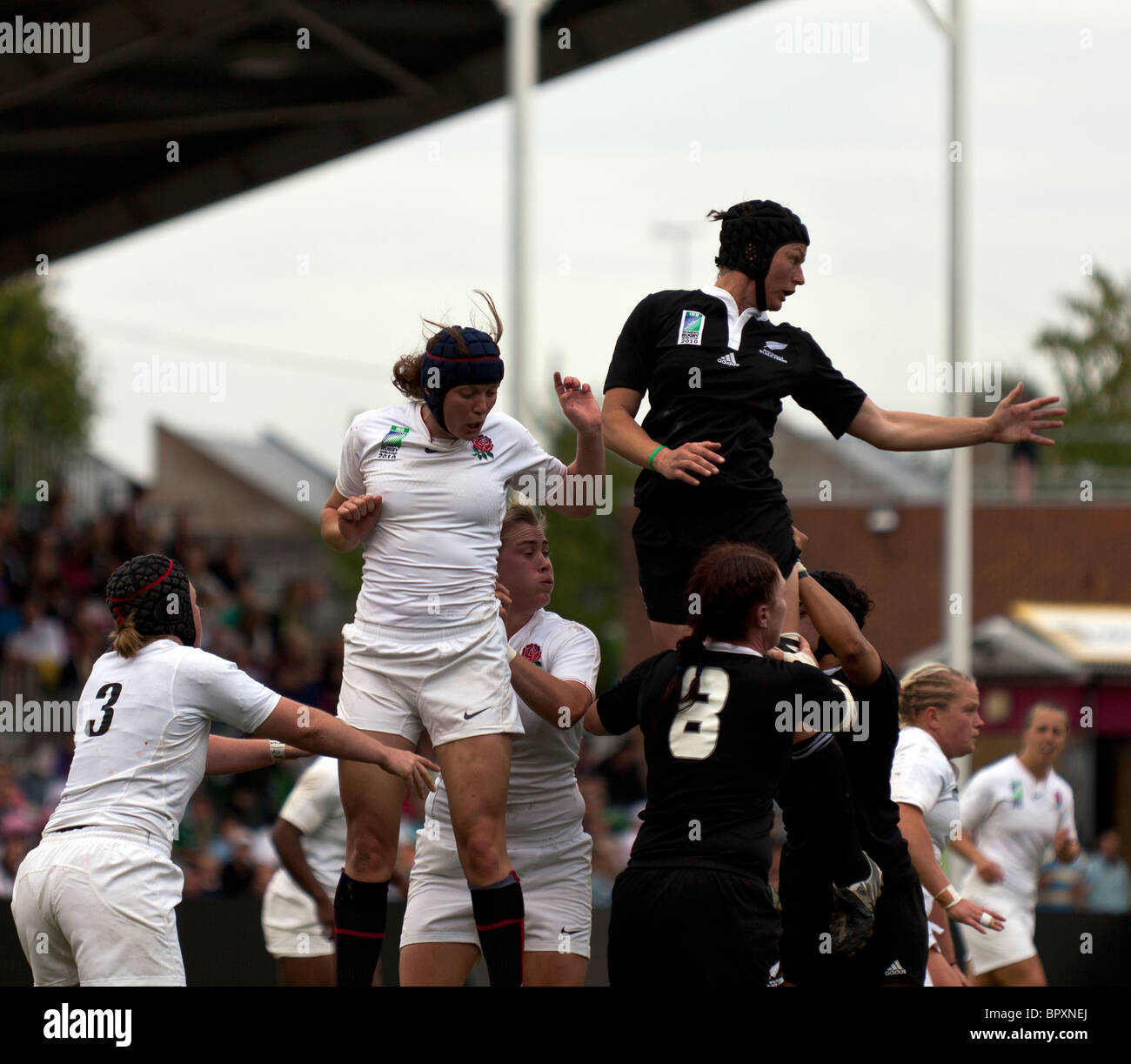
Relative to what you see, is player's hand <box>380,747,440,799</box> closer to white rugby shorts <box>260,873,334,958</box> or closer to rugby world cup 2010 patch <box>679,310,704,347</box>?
rugby world cup 2010 patch <box>679,310,704,347</box>

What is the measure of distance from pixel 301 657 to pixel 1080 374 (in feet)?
104

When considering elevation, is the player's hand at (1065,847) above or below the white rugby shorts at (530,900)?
below

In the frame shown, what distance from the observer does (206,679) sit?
4656 millimetres

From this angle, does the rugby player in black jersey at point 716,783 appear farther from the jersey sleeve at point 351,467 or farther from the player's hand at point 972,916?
the player's hand at point 972,916

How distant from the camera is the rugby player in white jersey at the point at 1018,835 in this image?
8820 mm

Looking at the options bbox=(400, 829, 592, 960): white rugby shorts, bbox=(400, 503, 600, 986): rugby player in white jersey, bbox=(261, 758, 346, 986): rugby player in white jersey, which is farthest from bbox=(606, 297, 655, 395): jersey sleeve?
bbox=(261, 758, 346, 986): rugby player in white jersey

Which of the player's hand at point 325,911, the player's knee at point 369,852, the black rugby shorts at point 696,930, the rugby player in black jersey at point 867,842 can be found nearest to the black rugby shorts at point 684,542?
the rugby player in black jersey at point 867,842

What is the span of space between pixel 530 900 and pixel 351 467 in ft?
5.14

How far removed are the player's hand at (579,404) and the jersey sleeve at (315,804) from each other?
11.4ft

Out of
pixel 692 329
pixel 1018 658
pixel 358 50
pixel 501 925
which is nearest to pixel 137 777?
pixel 501 925

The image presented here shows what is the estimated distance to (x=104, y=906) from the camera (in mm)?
4449
